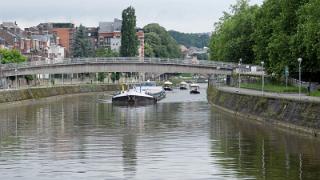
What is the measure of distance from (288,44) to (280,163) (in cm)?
4319

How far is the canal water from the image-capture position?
33.8m

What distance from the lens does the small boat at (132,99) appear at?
10431cm

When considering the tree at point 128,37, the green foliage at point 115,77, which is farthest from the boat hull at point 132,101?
the green foliage at point 115,77

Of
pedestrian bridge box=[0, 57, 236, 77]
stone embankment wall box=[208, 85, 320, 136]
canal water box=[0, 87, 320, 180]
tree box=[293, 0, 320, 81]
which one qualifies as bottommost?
canal water box=[0, 87, 320, 180]

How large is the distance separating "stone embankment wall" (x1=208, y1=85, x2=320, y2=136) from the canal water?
1161mm

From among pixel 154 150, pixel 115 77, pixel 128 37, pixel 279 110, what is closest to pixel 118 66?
pixel 279 110

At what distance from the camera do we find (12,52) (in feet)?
493

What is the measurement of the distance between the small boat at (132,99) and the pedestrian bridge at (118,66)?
1039cm

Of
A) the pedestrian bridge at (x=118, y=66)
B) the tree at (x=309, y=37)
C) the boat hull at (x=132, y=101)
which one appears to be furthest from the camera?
the pedestrian bridge at (x=118, y=66)

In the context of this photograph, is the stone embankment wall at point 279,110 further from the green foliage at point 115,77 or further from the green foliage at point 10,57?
the green foliage at point 115,77

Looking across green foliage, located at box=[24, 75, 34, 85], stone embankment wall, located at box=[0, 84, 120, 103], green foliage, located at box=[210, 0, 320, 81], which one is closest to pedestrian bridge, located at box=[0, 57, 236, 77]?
stone embankment wall, located at box=[0, 84, 120, 103]

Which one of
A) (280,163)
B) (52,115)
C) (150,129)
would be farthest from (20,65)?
(280,163)

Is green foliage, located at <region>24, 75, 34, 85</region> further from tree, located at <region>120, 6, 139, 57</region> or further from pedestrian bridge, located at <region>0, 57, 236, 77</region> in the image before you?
tree, located at <region>120, 6, 139, 57</region>

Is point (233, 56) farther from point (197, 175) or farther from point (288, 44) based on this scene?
point (197, 175)
